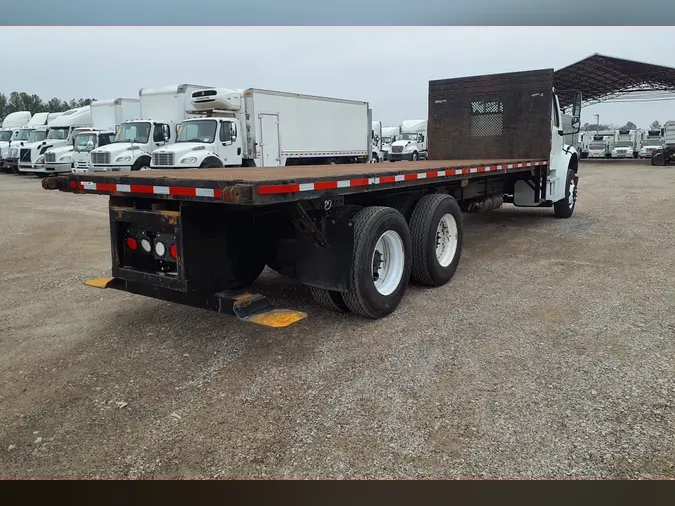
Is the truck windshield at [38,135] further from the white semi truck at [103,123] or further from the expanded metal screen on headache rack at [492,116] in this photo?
the expanded metal screen on headache rack at [492,116]

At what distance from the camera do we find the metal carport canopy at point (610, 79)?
105 ft

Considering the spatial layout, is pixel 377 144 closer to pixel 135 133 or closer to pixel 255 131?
pixel 255 131

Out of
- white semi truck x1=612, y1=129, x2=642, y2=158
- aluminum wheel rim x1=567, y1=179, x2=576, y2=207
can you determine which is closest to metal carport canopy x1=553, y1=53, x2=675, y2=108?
→ white semi truck x1=612, y1=129, x2=642, y2=158

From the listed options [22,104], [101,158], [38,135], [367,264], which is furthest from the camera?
[22,104]

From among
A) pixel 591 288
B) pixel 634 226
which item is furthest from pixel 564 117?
pixel 591 288

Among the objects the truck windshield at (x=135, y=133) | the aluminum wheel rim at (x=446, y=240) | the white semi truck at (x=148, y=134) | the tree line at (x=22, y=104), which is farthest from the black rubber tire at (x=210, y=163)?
the tree line at (x=22, y=104)

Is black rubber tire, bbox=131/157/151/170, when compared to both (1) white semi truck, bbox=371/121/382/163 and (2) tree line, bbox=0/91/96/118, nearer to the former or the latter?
(1) white semi truck, bbox=371/121/382/163

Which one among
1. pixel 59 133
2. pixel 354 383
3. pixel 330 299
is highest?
pixel 59 133

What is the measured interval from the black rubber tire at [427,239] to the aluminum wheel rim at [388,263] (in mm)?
537

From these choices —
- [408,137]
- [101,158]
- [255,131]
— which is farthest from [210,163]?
[408,137]

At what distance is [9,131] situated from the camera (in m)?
31.1

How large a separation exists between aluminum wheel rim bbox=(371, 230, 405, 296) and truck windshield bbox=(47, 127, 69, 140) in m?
24.0

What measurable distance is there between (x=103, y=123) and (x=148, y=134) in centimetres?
673

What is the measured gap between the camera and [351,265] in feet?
15.2
